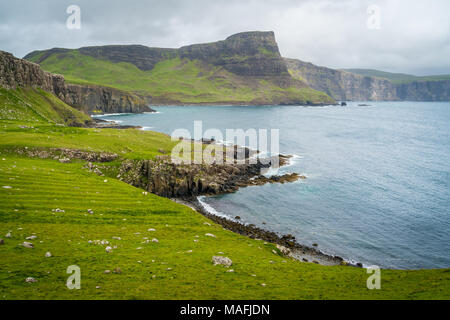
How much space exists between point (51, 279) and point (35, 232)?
8702mm

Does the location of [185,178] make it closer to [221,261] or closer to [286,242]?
[286,242]

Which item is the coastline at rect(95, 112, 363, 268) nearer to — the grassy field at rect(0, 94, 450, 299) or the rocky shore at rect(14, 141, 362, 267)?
the rocky shore at rect(14, 141, 362, 267)

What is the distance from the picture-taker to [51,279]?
16.1 m

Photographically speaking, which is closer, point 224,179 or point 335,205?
point 335,205

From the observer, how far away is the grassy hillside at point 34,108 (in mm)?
87700

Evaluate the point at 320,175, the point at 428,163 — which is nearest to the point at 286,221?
the point at 320,175

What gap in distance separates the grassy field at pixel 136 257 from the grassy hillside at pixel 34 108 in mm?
61208

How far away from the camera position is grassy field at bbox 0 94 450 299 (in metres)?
16.2

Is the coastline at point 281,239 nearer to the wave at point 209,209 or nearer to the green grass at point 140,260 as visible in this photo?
the wave at point 209,209

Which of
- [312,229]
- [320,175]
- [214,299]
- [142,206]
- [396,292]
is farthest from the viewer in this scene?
[320,175]

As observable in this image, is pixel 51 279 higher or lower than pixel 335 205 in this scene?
higher

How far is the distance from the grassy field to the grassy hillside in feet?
201

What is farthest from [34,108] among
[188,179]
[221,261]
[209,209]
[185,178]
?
[221,261]
